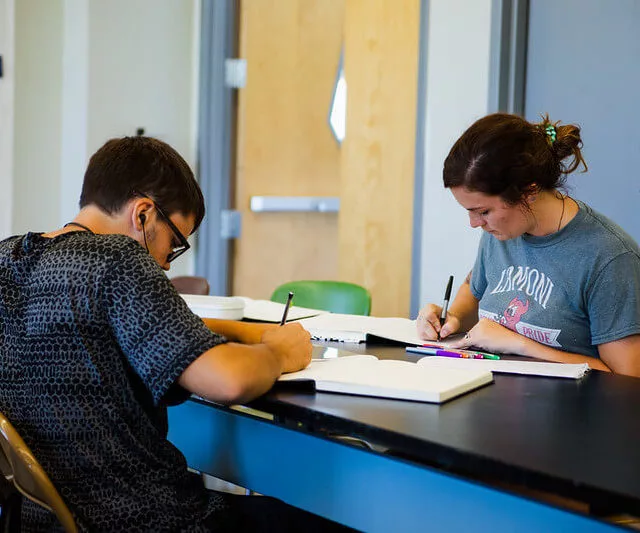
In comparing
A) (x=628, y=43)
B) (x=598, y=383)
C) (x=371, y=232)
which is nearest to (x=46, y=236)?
(x=598, y=383)

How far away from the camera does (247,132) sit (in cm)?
445

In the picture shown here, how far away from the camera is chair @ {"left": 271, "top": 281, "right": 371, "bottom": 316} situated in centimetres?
277

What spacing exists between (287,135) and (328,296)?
1.80m

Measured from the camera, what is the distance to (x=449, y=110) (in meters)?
3.22

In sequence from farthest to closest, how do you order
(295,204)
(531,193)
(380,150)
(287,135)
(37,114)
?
(287,135), (295,204), (37,114), (380,150), (531,193)

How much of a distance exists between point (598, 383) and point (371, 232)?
2281mm

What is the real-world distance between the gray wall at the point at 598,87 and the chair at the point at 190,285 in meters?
1.47

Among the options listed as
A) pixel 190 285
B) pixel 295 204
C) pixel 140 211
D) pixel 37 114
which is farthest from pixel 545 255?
pixel 37 114

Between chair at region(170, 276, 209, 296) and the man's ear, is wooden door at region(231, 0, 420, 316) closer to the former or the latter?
chair at region(170, 276, 209, 296)

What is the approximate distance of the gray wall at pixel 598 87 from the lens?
2.68 m

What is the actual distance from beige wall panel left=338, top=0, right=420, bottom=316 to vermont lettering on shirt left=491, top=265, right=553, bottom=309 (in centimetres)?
153

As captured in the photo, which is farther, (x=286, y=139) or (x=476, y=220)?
(x=286, y=139)

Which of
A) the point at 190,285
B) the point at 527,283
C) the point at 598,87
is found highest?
the point at 598,87

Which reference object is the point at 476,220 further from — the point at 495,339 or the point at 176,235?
the point at 176,235
